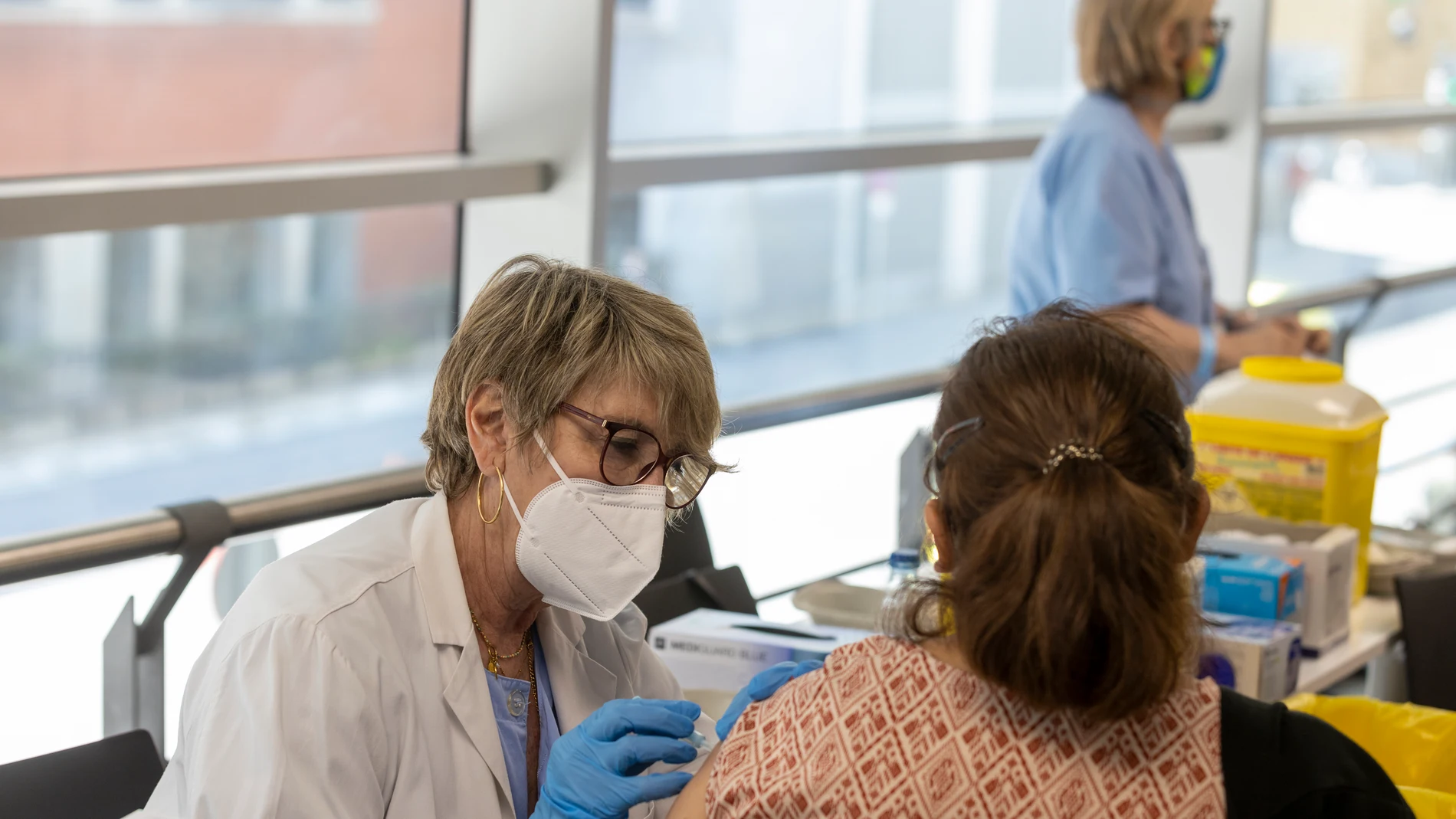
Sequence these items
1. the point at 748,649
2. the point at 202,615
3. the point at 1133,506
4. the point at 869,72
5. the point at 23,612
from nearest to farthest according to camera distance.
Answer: the point at 1133,506
the point at 748,649
the point at 23,612
the point at 202,615
the point at 869,72

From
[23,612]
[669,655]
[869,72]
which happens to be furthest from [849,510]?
[869,72]

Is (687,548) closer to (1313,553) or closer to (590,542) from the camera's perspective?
(590,542)

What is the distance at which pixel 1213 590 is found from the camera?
1994mm

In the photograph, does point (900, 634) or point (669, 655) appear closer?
point (900, 634)

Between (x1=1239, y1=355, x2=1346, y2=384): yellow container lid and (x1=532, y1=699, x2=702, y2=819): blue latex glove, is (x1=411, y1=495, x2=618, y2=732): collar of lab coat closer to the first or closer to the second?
(x1=532, y1=699, x2=702, y2=819): blue latex glove

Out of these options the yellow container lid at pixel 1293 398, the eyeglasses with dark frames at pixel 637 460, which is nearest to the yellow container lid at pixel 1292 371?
the yellow container lid at pixel 1293 398

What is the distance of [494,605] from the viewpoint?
4.75 ft

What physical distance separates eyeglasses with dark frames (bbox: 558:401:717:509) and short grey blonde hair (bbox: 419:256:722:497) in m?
0.02

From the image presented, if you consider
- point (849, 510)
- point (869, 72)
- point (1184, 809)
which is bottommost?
point (849, 510)

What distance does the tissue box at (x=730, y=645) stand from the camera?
1.65 meters

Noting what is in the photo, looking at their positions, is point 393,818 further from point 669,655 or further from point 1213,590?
point 1213,590

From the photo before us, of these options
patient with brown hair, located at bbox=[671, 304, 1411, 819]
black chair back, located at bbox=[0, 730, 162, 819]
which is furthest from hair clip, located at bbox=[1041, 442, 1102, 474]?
black chair back, located at bbox=[0, 730, 162, 819]

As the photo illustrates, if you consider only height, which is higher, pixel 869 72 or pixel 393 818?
pixel 869 72

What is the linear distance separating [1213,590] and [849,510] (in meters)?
0.96
